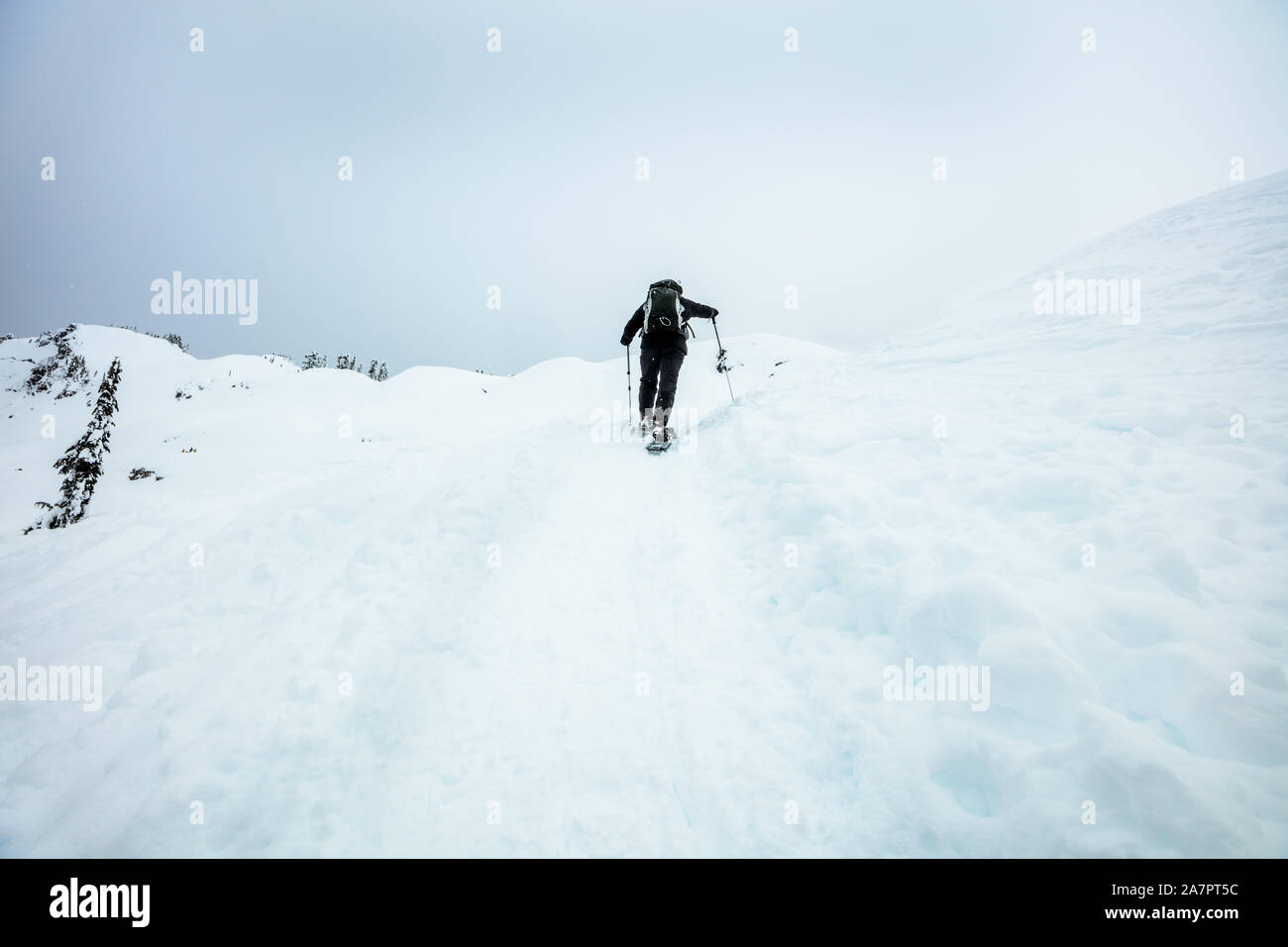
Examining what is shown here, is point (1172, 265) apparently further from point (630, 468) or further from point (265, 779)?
point (265, 779)

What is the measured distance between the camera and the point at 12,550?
20.7ft

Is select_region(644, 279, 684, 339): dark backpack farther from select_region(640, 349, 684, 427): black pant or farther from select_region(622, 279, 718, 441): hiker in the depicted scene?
select_region(640, 349, 684, 427): black pant

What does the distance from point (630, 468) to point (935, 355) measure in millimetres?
5994

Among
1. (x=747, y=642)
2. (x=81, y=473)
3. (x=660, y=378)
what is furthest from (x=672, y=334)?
(x=81, y=473)

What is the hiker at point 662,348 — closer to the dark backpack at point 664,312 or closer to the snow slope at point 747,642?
the dark backpack at point 664,312

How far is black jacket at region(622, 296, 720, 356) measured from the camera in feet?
28.8

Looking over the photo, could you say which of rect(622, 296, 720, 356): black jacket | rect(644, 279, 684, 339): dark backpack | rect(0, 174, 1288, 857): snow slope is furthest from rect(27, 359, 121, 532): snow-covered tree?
rect(644, 279, 684, 339): dark backpack

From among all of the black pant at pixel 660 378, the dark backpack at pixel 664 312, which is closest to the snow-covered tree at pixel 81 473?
the black pant at pixel 660 378

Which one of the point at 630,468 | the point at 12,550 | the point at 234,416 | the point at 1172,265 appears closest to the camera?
the point at 12,550

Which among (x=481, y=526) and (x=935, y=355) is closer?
(x=481, y=526)

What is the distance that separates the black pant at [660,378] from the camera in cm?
851

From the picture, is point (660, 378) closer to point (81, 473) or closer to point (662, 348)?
point (662, 348)
